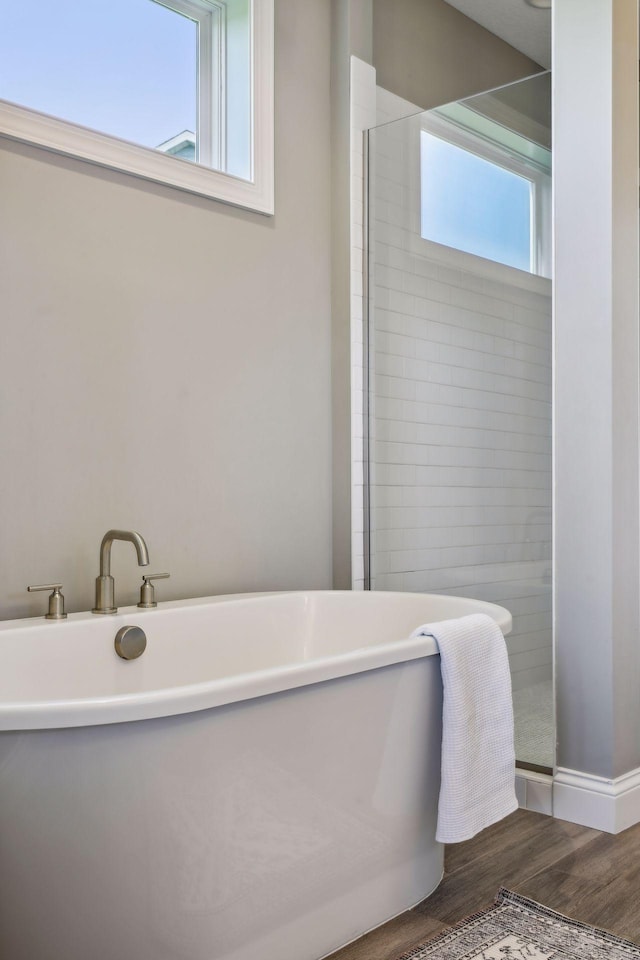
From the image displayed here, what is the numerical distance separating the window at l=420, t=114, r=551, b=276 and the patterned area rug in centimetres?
177

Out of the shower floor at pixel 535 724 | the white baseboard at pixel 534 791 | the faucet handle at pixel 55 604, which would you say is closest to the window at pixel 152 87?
the faucet handle at pixel 55 604

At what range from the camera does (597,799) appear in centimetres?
236

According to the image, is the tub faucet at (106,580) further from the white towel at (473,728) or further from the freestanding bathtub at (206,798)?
the white towel at (473,728)

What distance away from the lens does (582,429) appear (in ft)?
8.02

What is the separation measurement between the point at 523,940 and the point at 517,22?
3.34m

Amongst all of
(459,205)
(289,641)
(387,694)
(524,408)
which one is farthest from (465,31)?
(387,694)

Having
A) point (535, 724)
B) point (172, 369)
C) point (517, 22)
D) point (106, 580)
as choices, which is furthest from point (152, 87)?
point (535, 724)

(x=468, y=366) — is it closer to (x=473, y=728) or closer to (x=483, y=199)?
(x=483, y=199)

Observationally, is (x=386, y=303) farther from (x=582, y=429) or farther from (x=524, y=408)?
(x=582, y=429)

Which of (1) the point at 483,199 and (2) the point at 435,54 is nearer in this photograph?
(1) the point at 483,199

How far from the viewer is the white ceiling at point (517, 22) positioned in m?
3.37

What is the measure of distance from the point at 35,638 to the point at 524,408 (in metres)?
1.59

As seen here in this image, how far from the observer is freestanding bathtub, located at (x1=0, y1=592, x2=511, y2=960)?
4.24ft

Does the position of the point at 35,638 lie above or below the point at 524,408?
below
